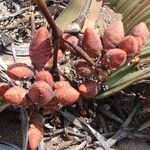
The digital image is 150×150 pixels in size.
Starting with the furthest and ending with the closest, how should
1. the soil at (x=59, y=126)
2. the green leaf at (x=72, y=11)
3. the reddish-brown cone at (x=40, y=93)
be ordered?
the green leaf at (x=72, y=11), the soil at (x=59, y=126), the reddish-brown cone at (x=40, y=93)

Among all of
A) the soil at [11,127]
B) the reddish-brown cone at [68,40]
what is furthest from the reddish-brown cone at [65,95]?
the soil at [11,127]

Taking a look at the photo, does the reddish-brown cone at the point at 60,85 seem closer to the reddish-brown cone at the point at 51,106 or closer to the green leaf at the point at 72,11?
the reddish-brown cone at the point at 51,106

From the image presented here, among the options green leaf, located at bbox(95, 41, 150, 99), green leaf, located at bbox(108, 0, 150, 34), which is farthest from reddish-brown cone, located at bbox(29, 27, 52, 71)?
green leaf, located at bbox(108, 0, 150, 34)

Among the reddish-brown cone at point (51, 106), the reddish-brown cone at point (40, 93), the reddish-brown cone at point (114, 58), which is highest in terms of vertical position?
the reddish-brown cone at point (114, 58)

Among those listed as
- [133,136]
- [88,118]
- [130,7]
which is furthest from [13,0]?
[133,136]

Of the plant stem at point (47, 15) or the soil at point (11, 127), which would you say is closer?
the plant stem at point (47, 15)

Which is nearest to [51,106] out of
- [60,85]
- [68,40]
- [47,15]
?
[60,85]

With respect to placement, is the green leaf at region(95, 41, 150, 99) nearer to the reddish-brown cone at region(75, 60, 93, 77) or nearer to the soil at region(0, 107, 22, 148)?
the reddish-brown cone at region(75, 60, 93, 77)

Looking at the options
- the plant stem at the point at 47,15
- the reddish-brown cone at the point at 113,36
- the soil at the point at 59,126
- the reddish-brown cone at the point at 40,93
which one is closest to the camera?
the plant stem at the point at 47,15
